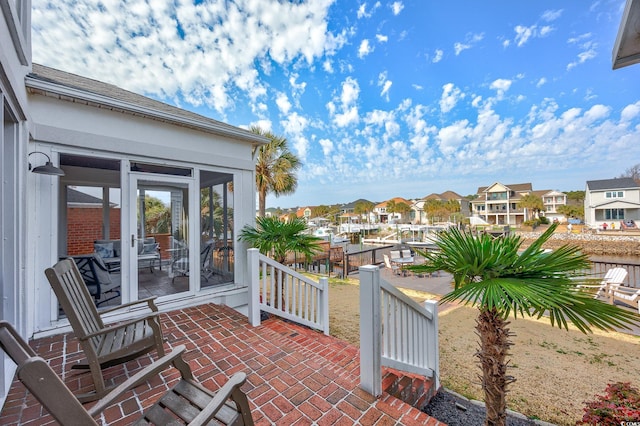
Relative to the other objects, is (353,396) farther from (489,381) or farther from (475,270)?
(475,270)

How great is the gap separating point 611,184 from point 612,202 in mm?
2605

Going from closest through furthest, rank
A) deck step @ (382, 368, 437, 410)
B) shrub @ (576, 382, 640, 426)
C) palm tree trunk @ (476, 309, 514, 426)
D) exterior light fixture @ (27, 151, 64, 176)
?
shrub @ (576, 382, 640, 426), palm tree trunk @ (476, 309, 514, 426), deck step @ (382, 368, 437, 410), exterior light fixture @ (27, 151, 64, 176)

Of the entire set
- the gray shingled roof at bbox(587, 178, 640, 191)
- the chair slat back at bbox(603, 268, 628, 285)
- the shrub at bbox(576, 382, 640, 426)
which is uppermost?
the gray shingled roof at bbox(587, 178, 640, 191)

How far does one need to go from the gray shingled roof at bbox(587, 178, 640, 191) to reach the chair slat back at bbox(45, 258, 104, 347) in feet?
160

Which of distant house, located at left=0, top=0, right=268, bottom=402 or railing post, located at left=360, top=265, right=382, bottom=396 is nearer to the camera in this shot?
railing post, located at left=360, top=265, right=382, bottom=396

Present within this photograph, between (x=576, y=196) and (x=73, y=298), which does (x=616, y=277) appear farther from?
(x=576, y=196)

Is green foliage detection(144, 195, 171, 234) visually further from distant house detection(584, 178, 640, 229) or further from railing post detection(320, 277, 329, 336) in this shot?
distant house detection(584, 178, 640, 229)

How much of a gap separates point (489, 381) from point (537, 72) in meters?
16.4

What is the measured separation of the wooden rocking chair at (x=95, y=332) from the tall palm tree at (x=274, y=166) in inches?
464

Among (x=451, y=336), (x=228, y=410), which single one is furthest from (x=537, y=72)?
(x=228, y=410)

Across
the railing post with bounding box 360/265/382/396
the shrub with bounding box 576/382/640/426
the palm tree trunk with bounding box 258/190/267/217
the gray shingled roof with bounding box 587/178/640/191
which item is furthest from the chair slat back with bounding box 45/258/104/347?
the gray shingled roof with bounding box 587/178/640/191

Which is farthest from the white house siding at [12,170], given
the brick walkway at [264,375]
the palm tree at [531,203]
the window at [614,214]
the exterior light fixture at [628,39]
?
the palm tree at [531,203]

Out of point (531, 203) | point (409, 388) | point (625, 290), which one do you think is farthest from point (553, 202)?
point (409, 388)

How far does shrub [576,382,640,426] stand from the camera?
1.94 metres
